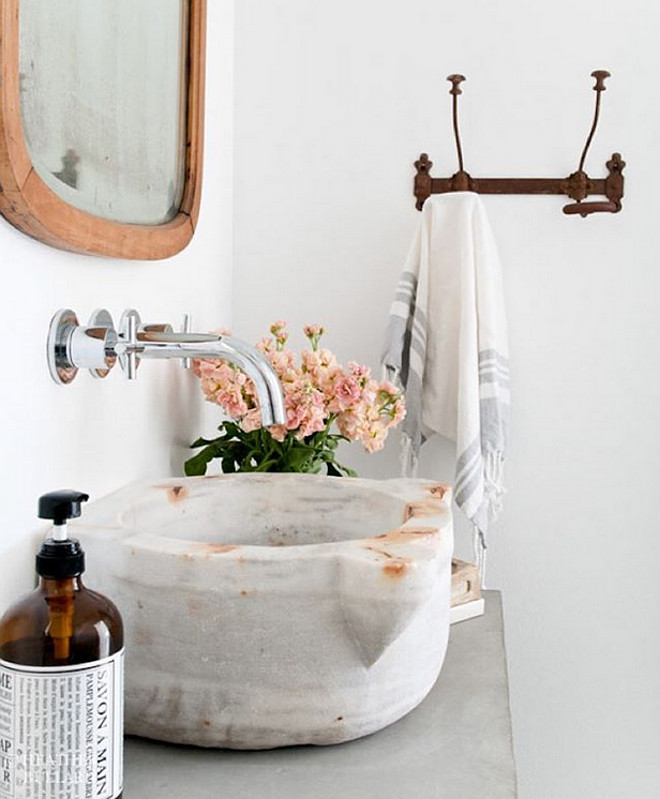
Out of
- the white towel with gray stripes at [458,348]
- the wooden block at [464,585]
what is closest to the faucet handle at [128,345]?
the wooden block at [464,585]

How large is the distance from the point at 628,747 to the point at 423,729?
0.90 m

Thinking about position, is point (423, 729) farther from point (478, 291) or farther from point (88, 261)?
point (478, 291)

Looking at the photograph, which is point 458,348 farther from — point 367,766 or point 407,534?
point 367,766

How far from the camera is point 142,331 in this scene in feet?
3.21

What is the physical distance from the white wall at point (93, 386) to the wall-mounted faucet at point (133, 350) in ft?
0.05

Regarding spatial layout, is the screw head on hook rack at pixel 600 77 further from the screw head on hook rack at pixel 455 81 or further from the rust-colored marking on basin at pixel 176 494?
the rust-colored marking on basin at pixel 176 494

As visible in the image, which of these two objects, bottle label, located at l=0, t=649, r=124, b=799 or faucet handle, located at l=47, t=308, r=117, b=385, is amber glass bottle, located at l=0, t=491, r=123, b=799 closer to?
bottle label, located at l=0, t=649, r=124, b=799

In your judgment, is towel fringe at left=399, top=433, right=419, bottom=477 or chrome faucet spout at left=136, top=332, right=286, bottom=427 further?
towel fringe at left=399, top=433, right=419, bottom=477

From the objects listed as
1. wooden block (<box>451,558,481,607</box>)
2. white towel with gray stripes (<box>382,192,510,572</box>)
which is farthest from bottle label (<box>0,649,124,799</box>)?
white towel with gray stripes (<box>382,192,510,572</box>)

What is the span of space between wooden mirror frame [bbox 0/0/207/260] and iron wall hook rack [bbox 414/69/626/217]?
52 cm

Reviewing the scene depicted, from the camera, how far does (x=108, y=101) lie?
1008 millimetres

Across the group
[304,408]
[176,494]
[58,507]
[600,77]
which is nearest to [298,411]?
[304,408]

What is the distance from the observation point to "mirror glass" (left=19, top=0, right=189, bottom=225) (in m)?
0.84

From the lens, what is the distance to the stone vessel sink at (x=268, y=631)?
0.77m
